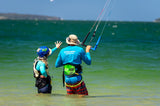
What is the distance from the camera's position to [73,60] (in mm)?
7367

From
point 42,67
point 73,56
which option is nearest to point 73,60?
point 73,56

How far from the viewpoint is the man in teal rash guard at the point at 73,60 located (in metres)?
7.34

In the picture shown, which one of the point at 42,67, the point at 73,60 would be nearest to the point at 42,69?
the point at 42,67

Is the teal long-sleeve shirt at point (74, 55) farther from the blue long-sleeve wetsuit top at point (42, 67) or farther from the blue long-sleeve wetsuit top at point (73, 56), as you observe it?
the blue long-sleeve wetsuit top at point (42, 67)

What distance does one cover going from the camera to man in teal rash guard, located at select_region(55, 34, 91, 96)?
24.1ft

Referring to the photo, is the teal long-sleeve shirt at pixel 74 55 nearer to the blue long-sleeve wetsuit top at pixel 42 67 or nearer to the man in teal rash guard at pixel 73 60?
the man in teal rash guard at pixel 73 60

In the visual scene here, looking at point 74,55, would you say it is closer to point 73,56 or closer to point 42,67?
point 73,56

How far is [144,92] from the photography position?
1095cm

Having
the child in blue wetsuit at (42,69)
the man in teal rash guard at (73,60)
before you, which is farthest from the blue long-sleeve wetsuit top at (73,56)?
the child in blue wetsuit at (42,69)

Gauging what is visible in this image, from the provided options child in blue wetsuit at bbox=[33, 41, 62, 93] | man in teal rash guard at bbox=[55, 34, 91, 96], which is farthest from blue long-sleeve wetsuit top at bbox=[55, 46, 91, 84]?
child in blue wetsuit at bbox=[33, 41, 62, 93]

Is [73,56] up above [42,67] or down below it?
above

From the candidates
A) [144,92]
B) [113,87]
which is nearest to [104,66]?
[113,87]

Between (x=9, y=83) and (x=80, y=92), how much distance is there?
5124 millimetres

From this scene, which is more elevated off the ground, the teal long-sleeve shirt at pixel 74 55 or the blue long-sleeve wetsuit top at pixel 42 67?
the teal long-sleeve shirt at pixel 74 55
